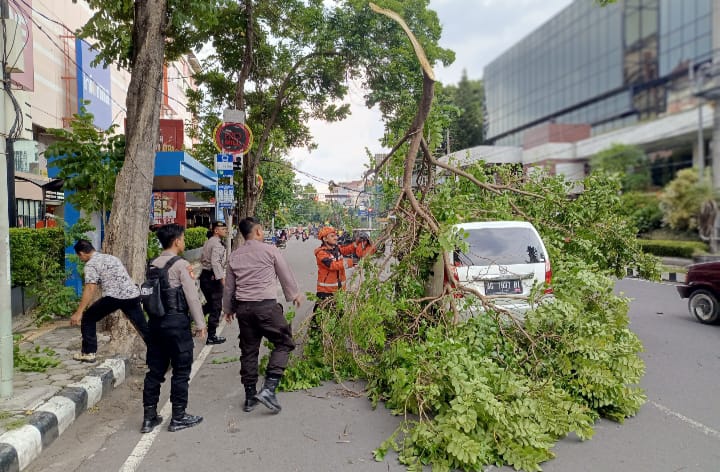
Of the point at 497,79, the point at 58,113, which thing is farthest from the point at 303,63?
the point at 497,79

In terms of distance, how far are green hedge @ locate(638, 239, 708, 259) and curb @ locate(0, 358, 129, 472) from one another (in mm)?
19733

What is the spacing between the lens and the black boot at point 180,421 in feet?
14.9

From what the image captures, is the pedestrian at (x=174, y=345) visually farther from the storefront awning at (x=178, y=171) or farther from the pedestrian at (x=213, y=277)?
the storefront awning at (x=178, y=171)

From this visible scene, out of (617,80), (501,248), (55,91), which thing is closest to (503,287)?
(501,248)

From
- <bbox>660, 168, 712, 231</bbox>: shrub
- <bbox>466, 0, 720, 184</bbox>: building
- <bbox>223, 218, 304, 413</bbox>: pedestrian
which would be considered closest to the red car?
<bbox>466, 0, 720, 184</bbox>: building

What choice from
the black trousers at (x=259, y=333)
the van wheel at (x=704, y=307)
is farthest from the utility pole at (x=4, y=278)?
the van wheel at (x=704, y=307)

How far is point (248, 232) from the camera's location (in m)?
5.24

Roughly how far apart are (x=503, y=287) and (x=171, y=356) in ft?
11.9

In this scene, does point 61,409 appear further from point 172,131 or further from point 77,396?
point 172,131

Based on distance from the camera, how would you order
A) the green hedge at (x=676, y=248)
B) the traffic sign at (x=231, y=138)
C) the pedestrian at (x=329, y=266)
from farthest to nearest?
the green hedge at (x=676, y=248) < the traffic sign at (x=231, y=138) < the pedestrian at (x=329, y=266)

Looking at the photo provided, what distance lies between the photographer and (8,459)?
3.73m

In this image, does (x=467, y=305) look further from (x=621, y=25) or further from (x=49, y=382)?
(x=621, y=25)

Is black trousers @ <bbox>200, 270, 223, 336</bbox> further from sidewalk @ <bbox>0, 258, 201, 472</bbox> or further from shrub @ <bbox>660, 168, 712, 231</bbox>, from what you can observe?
shrub @ <bbox>660, 168, 712, 231</bbox>

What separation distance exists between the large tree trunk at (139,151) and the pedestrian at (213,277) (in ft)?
3.20
